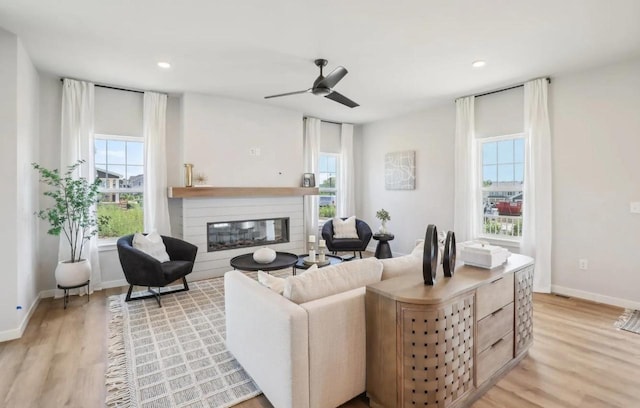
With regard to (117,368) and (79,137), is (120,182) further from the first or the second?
(117,368)

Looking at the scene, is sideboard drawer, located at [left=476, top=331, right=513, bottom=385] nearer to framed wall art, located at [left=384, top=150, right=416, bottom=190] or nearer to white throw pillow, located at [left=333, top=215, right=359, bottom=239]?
white throw pillow, located at [left=333, top=215, right=359, bottom=239]

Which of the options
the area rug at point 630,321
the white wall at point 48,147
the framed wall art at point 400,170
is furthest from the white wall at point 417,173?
the white wall at point 48,147

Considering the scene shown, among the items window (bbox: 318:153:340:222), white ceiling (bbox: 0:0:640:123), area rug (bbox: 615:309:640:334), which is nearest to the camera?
white ceiling (bbox: 0:0:640:123)

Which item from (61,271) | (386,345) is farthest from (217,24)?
(61,271)

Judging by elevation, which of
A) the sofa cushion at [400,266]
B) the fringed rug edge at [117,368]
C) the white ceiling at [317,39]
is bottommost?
the fringed rug edge at [117,368]

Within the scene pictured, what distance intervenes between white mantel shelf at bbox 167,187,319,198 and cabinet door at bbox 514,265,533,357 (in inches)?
146

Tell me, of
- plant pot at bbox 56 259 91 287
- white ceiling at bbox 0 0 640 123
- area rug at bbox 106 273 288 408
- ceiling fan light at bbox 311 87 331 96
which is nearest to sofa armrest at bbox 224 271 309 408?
area rug at bbox 106 273 288 408

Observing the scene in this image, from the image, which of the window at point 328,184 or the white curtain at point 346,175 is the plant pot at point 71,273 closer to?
the window at point 328,184

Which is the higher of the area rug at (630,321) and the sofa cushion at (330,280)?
the sofa cushion at (330,280)

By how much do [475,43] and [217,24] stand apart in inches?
94.7

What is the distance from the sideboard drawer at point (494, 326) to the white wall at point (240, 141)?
399cm

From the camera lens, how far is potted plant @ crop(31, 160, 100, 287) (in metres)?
3.53

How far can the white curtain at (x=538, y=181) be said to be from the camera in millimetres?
3932

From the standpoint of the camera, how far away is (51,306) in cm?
360
